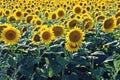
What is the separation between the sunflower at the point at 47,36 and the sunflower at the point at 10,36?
333 mm

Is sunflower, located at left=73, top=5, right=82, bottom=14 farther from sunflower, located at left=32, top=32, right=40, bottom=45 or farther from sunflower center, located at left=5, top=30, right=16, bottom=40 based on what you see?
sunflower center, located at left=5, top=30, right=16, bottom=40

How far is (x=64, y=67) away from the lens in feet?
17.0

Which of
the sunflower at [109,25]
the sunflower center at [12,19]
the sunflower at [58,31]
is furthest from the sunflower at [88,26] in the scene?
the sunflower center at [12,19]

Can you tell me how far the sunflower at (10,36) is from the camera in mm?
5797

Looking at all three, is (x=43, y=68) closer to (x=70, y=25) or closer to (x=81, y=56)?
(x=81, y=56)

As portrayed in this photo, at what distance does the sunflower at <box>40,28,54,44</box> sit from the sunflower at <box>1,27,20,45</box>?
0.33 meters

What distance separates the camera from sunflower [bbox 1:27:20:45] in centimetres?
580

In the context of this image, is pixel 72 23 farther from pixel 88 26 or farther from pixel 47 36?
pixel 47 36

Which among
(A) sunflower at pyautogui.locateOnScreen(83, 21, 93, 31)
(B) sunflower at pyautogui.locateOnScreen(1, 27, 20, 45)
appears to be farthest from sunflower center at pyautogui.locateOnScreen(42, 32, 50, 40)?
(A) sunflower at pyautogui.locateOnScreen(83, 21, 93, 31)

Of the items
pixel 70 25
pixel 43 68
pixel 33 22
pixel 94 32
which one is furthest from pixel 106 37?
pixel 33 22

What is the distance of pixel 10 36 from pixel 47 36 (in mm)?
518

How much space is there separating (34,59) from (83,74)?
639 mm

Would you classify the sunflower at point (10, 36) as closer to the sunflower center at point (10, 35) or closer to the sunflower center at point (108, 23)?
the sunflower center at point (10, 35)

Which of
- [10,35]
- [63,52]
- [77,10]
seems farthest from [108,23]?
[77,10]
